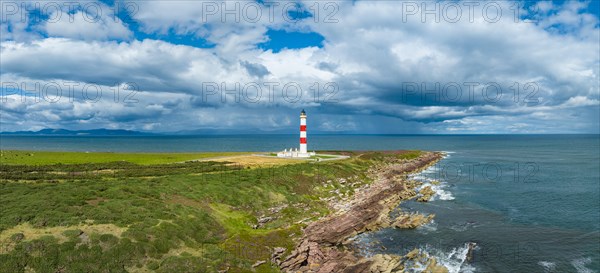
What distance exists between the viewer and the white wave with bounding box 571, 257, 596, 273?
34531mm

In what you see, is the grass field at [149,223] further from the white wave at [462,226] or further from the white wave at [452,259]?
the white wave at [462,226]

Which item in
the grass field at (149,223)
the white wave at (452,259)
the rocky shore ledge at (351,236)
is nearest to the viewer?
the grass field at (149,223)

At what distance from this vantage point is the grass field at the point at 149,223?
26833mm

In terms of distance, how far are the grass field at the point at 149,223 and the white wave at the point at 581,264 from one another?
94.3ft

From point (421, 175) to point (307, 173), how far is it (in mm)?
45099

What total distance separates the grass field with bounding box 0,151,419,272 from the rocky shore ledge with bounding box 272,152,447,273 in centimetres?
203

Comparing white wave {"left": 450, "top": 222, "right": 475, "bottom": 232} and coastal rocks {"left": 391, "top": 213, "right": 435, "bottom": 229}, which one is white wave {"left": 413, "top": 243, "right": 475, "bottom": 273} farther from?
coastal rocks {"left": 391, "top": 213, "right": 435, "bottom": 229}

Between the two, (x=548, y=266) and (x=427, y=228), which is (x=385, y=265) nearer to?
(x=548, y=266)

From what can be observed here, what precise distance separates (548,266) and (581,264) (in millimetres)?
3920

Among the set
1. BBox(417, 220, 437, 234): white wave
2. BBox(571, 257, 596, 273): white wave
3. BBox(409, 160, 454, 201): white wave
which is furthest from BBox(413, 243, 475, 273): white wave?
BBox(409, 160, 454, 201): white wave

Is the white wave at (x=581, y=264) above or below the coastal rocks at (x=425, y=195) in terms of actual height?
below

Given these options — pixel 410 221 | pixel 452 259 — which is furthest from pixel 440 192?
pixel 452 259

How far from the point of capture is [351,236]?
4338cm

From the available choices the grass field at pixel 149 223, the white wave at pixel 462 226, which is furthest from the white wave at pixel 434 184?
the grass field at pixel 149 223
